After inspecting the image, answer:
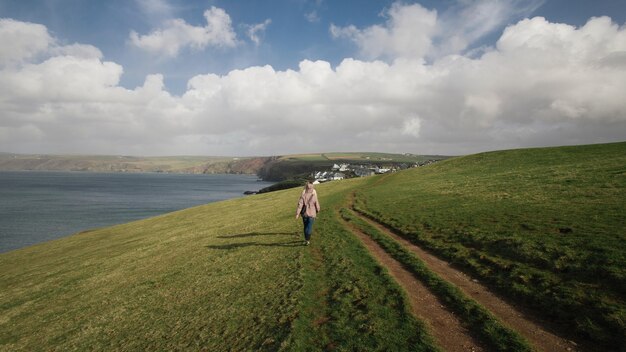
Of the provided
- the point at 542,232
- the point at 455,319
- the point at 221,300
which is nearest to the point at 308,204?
the point at 221,300

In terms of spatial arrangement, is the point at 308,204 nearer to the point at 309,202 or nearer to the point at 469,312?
the point at 309,202

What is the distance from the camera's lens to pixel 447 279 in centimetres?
1389

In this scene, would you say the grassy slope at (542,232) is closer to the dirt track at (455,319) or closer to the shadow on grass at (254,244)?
the dirt track at (455,319)

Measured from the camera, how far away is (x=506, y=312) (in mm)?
10766

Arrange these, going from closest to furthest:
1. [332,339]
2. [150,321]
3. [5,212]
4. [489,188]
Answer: [332,339] < [150,321] < [489,188] < [5,212]

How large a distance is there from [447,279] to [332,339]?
6.59 metres

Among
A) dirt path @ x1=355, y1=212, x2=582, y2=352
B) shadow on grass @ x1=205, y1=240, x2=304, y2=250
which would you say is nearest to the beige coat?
shadow on grass @ x1=205, y1=240, x2=304, y2=250

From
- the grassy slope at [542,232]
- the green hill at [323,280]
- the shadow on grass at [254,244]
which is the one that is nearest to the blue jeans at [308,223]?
the green hill at [323,280]

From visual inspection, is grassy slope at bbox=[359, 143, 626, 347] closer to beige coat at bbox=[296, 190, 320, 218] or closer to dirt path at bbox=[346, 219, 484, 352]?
dirt path at bbox=[346, 219, 484, 352]

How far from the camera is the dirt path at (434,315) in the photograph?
9156 mm

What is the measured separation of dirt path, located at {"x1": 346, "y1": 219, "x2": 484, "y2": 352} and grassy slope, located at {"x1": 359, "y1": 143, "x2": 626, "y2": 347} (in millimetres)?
3082

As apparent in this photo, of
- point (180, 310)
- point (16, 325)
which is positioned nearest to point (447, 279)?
point (180, 310)

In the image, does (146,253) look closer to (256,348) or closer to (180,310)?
(180,310)

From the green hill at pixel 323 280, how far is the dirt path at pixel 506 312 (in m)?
0.62
